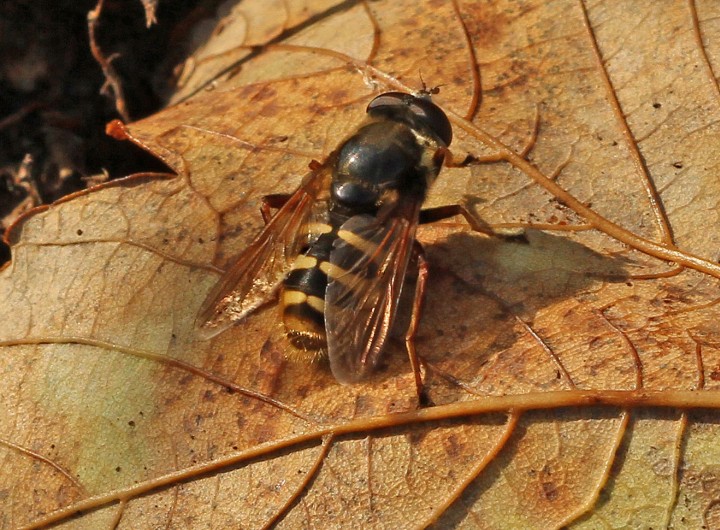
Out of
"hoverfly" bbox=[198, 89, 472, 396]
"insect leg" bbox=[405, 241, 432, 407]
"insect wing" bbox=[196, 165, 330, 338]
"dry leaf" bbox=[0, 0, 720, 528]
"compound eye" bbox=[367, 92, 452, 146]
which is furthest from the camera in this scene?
"compound eye" bbox=[367, 92, 452, 146]

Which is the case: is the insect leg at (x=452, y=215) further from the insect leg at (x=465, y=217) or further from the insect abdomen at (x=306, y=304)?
the insect abdomen at (x=306, y=304)

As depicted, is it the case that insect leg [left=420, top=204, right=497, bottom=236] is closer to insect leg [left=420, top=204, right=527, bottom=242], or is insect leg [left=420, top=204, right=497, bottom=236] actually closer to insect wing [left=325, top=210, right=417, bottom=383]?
insect leg [left=420, top=204, right=527, bottom=242]

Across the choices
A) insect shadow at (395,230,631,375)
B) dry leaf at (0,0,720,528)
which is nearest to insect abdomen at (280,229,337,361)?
dry leaf at (0,0,720,528)

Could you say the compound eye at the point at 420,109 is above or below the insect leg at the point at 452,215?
above

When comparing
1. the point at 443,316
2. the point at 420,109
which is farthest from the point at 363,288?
the point at 420,109

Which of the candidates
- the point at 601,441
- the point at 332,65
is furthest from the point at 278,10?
the point at 601,441

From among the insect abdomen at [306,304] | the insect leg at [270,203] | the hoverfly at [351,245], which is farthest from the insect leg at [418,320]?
the insect leg at [270,203]

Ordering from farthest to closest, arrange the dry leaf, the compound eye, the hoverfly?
the compound eye < the hoverfly < the dry leaf
